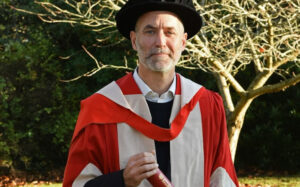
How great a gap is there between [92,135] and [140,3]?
0.74m

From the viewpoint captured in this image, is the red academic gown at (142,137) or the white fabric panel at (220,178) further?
the white fabric panel at (220,178)

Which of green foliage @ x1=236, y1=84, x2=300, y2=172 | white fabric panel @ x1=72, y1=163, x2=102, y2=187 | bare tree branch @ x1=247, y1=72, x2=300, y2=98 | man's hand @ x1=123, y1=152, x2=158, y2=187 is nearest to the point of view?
man's hand @ x1=123, y1=152, x2=158, y2=187

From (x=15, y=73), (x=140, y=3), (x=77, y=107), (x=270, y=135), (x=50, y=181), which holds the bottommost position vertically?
(x=50, y=181)

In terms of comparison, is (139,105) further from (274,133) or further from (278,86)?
(274,133)

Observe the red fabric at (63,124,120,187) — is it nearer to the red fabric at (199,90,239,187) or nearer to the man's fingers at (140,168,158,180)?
the man's fingers at (140,168,158,180)

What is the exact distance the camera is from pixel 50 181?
11281 mm

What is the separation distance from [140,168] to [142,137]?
282mm

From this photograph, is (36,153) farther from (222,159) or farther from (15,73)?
(222,159)

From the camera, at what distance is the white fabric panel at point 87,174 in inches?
107

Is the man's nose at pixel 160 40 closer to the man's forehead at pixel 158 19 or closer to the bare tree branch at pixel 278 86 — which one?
the man's forehead at pixel 158 19

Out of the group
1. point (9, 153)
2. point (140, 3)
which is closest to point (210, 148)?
point (140, 3)

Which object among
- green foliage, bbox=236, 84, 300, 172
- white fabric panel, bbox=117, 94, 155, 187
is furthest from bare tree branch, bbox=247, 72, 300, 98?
white fabric panel, bbox=117, 94, 155, 187

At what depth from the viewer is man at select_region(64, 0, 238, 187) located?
276 centimetres

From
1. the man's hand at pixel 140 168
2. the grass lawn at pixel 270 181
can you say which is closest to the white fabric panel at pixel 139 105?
the man's hand at pixel 140 168
